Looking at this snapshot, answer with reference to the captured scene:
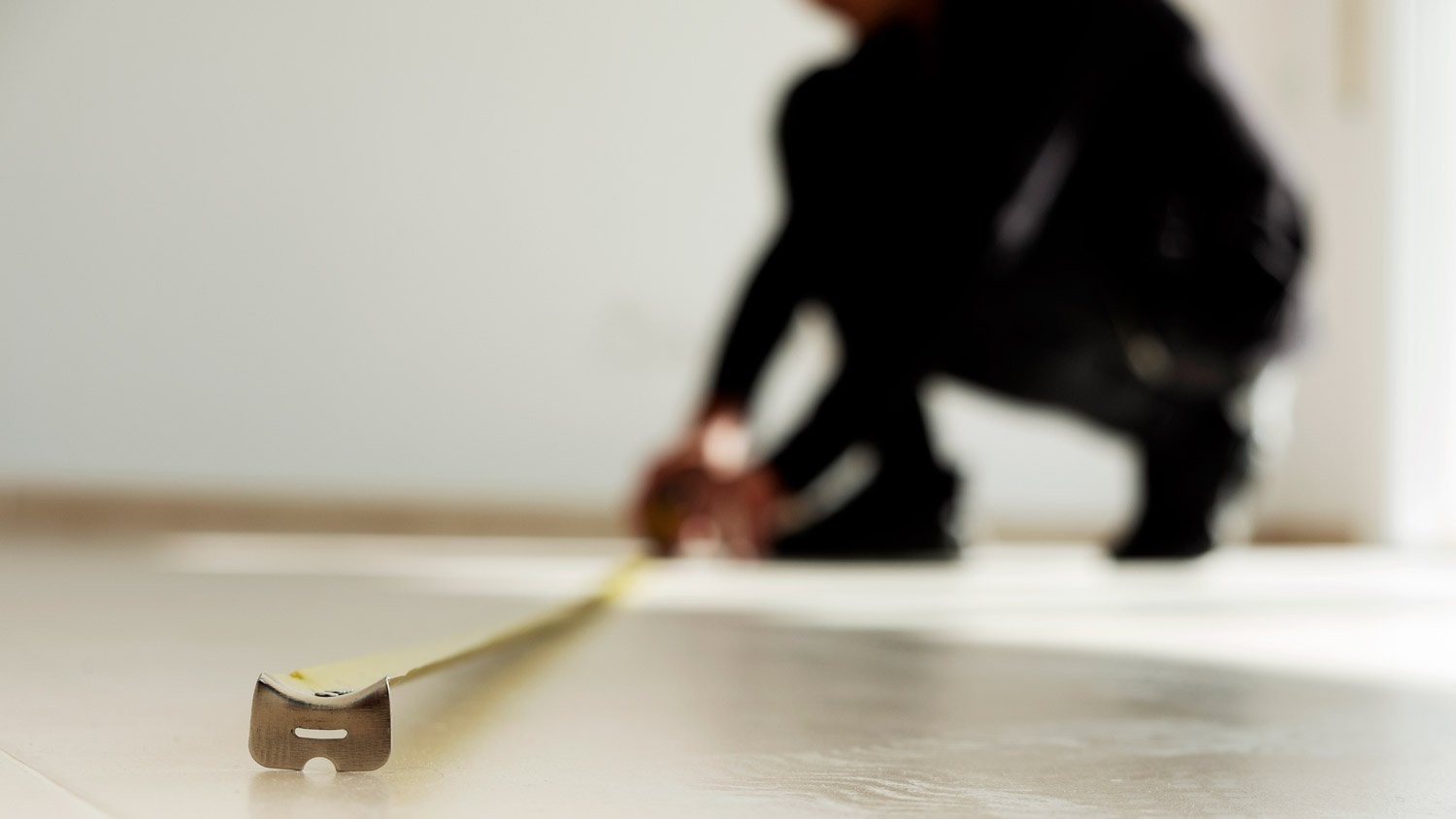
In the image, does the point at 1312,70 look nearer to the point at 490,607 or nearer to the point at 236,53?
the point at 236,53

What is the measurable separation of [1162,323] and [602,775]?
1757 millimetres

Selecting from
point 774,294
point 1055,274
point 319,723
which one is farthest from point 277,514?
point 319,723

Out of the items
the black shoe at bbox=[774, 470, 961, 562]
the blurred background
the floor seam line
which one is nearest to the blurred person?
the black shoe at bbox=[774, 470, 961, 562]

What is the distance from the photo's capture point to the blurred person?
1.89 meters

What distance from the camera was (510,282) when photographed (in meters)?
3.12

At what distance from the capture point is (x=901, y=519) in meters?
2.11

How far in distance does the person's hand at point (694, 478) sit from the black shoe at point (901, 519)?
272 mm

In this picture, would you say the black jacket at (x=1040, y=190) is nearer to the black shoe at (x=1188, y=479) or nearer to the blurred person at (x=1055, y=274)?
the blurred person at (x=1055, y=274)

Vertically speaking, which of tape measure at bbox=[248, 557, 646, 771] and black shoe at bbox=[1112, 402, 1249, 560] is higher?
black shoe at bbox=[1112, 402, 1249, 560]

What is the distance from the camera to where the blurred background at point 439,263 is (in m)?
2.84

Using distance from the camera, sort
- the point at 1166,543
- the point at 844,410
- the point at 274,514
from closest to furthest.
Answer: the point at 844,410
the point at 1166,543
the point at 274,514

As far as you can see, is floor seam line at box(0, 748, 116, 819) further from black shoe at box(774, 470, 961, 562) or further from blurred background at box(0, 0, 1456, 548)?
blurred background at box(0, 0, 1456, 548)

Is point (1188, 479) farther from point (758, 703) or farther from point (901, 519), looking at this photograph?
point (758, 703)

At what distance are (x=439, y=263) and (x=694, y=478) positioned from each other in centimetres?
146
